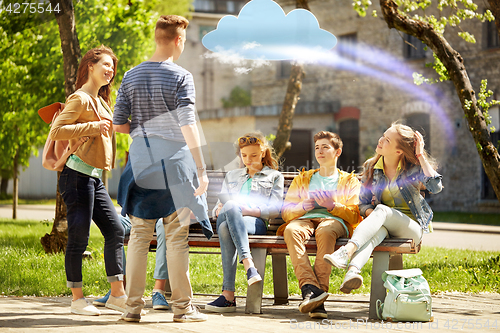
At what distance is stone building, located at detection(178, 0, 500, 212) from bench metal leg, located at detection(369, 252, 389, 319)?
15278 mm

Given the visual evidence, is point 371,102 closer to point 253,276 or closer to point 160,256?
point 160,256

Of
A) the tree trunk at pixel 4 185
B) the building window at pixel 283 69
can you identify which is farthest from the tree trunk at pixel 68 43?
the tree trunk at pixel 4 185

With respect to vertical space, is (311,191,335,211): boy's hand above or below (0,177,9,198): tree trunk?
above

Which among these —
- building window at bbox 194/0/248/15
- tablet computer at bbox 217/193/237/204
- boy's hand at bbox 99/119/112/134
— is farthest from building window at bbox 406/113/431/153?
boy's hand at bbox 99/119/112/134

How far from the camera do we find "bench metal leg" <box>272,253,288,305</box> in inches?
188

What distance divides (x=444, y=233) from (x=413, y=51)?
1030 centimetres

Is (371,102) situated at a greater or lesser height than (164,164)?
greater

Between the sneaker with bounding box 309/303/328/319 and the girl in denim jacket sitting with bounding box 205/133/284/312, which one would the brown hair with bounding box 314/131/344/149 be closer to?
the girl in denim jacket sitting with bounding box 205/133/284/312

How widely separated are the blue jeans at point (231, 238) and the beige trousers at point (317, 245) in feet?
1.06

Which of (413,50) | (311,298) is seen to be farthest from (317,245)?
(413,50)

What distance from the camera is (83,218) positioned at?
3.94 m

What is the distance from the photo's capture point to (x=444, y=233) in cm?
1338

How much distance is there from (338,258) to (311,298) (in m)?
0.34

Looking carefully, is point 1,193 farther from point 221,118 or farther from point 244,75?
point 244,75
